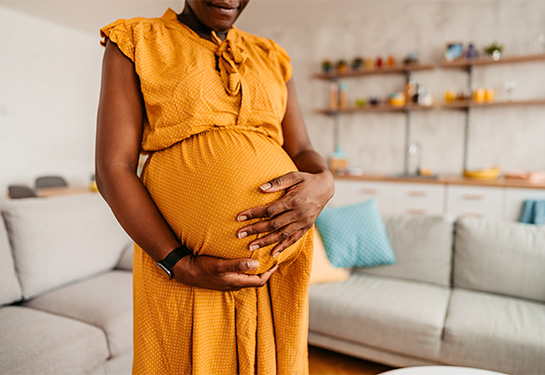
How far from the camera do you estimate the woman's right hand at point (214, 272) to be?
2.04ft

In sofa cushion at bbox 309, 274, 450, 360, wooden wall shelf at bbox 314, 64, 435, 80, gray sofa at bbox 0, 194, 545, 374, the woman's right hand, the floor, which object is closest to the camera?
the woman's right hand

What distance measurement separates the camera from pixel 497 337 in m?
1.58

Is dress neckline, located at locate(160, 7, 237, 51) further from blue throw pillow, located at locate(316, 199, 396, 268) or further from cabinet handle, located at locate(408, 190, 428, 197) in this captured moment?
cabinet handle, located at locate(408, 190, 428, 197)

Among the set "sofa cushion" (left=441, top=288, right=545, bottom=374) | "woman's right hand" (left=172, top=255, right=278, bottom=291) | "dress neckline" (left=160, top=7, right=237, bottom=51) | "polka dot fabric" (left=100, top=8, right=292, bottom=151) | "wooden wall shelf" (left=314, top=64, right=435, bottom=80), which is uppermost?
"wooden wall shelf" (left=314, top=64, right=435, bottom=80)

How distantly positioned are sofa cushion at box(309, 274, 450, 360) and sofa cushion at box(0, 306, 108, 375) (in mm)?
1029

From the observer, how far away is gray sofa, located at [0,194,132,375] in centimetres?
142

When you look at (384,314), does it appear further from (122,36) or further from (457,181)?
(457,181)

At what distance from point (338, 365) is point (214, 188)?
1.71m

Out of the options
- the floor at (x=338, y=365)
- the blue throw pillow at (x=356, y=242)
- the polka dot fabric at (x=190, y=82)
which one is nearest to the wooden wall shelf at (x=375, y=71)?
the blue throw pillow at (x=356, y=242)

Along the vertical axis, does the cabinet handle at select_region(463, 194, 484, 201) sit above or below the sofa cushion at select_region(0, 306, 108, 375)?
above

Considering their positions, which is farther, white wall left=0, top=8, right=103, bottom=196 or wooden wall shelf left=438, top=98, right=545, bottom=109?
white wall left=0, top=8, right=103, bottom=196

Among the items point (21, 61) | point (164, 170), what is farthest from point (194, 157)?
point (21, 61)

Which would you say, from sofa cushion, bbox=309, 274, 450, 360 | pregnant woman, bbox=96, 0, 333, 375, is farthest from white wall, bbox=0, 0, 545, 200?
pregnant woman, bbox=96, 0, 333, 375

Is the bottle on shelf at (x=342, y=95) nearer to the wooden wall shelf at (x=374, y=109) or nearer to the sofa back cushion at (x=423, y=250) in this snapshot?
the wooden wall shelf at (x=374, y=109)
